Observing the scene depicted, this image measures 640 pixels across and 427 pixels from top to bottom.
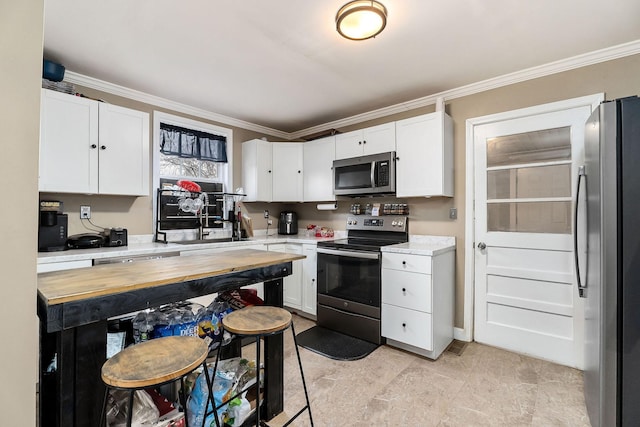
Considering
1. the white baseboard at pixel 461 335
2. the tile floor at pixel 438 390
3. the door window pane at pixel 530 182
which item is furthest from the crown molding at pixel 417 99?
the tile floor at pixel 438 390

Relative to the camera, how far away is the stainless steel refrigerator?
1.37 meters

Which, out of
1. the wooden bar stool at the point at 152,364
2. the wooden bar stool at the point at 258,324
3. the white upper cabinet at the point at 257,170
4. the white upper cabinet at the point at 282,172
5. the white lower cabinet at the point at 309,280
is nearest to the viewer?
the wooden bar stool at the point at 152,364

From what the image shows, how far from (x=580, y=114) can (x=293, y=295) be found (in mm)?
3256

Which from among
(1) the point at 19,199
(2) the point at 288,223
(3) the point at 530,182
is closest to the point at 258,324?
(1) the point at 19,199

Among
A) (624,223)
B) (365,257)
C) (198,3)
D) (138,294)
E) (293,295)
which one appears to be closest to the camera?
(138,294)

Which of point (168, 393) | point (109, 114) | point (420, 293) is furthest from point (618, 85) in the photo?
point (109, 114)

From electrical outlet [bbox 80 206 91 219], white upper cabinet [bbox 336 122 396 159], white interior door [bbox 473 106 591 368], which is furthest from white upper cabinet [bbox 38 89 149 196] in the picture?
white interior door [bbox 473 106 591 368]

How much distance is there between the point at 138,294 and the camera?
1.15 m

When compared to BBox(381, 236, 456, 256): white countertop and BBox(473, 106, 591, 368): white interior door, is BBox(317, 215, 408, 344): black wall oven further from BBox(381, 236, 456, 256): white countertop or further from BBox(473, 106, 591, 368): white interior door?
BBox(473, 106, 591, 368): white interior door

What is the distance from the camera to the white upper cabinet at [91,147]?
90.7 inches

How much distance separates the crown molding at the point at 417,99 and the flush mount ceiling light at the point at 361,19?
1.49 m

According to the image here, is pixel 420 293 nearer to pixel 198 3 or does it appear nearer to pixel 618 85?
pixel 618 85

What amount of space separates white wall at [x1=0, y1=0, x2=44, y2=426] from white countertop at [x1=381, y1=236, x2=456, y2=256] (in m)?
2.38

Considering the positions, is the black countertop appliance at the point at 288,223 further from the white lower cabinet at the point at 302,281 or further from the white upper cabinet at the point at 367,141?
the white upper cabinet at the point at 367,141
